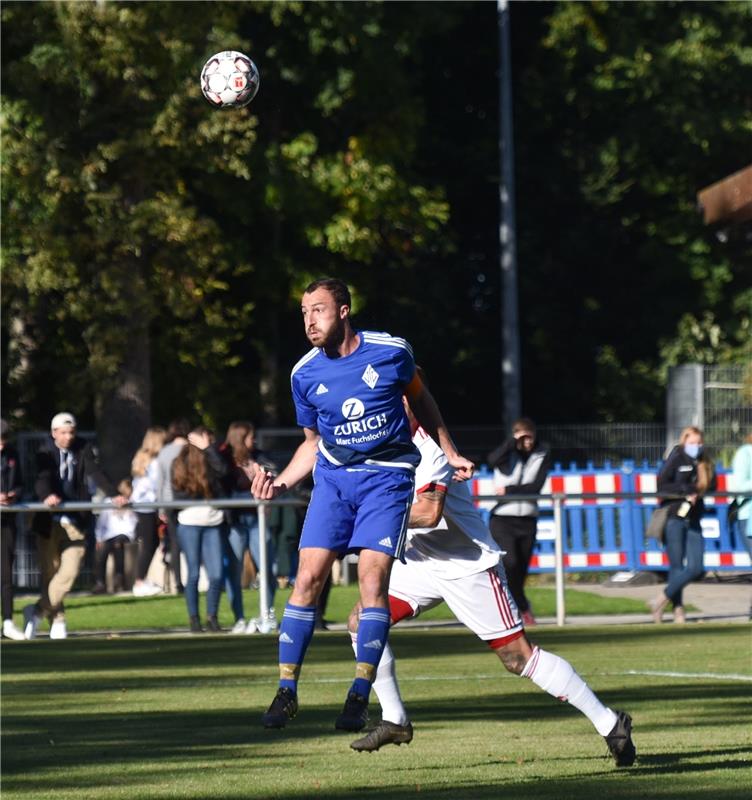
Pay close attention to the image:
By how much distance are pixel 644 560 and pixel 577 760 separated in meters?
15.4

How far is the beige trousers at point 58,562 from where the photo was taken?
1805cm

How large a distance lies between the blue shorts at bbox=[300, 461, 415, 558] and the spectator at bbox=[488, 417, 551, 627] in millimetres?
9977

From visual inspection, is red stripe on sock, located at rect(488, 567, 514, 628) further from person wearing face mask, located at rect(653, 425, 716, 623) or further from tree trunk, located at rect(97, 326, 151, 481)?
tree trunk, located at rect(97, 326, 151, 481)

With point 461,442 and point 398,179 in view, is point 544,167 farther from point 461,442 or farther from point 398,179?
point 461,442

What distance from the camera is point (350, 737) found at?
10.5m

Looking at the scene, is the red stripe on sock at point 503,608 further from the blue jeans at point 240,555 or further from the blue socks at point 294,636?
the blue jeans at point 240,555

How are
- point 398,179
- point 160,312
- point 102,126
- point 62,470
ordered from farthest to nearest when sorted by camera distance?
point 398,179 → point 160,312 → point 102,126 → point 62,470

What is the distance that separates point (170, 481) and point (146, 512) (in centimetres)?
323

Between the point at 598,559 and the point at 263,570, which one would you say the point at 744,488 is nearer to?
the point at 263,570

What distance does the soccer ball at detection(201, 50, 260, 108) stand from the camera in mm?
10117

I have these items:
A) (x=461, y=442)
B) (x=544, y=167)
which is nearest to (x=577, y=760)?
(x=461, y=442)

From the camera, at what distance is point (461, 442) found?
29.8m

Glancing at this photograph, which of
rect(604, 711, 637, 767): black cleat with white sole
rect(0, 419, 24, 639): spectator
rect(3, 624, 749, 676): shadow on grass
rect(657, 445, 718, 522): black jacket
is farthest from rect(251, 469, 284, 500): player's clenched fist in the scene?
rect(657, 445, 718, 522): black jacket

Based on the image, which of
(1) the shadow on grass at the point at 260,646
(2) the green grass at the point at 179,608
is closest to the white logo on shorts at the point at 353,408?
(1) the shadow on grass at the point at 260,646
